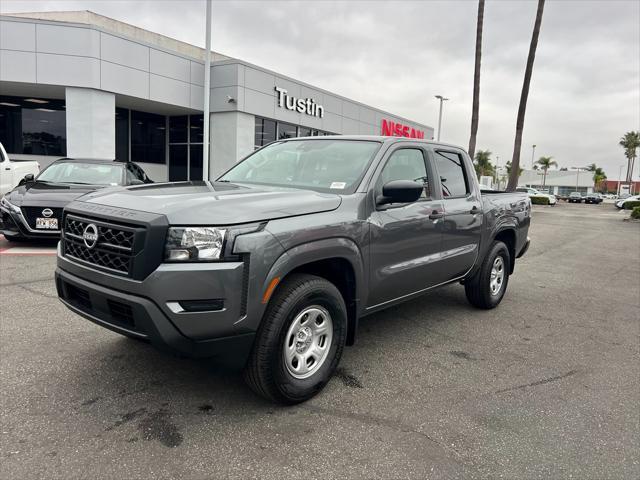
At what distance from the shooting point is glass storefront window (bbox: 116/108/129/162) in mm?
21453

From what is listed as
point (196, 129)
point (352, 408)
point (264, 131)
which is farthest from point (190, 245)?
point (196, 129)

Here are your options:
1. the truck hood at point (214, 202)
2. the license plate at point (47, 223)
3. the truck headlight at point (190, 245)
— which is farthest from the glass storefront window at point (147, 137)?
the truck headlight at point (190, 245)

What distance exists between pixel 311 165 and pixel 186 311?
1866mm

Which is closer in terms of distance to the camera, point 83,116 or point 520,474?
point 520,474

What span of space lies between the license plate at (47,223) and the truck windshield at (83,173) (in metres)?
1.19

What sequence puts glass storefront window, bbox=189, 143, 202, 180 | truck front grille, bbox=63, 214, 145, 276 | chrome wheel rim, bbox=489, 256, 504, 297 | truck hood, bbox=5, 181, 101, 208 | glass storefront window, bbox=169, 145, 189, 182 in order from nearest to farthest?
truck front grille, bbox=63, 214, 145, 276, chrome wheel rim, bbox=489, 256, 504, 297, truck hood, bbox=5, 181, 101, 208, glass storefront window, bbox=189, 143, 202, 180, glass storefront window, bbox=169, 145, 189, 182

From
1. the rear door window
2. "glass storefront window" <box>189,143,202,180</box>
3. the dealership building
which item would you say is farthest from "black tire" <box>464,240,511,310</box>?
"glass storefront window" <box>189,143,202,180</box>

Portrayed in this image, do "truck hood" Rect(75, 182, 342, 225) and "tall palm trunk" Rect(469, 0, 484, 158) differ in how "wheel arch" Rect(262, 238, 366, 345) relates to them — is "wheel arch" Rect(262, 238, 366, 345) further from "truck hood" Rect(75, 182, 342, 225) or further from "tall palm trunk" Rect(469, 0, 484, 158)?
"tall palm trunk" Rect(469, 0, 484, 158)

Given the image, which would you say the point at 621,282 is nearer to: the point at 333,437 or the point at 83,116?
the point at 333,437

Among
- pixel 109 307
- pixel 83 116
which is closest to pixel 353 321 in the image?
pixel 109 307

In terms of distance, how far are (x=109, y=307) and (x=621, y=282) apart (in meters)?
8.11

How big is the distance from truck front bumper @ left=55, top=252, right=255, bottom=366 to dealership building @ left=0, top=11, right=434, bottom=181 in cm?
1681

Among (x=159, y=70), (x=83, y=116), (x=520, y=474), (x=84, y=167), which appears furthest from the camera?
(x=159, y=70)

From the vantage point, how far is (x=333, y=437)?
2.84 m
